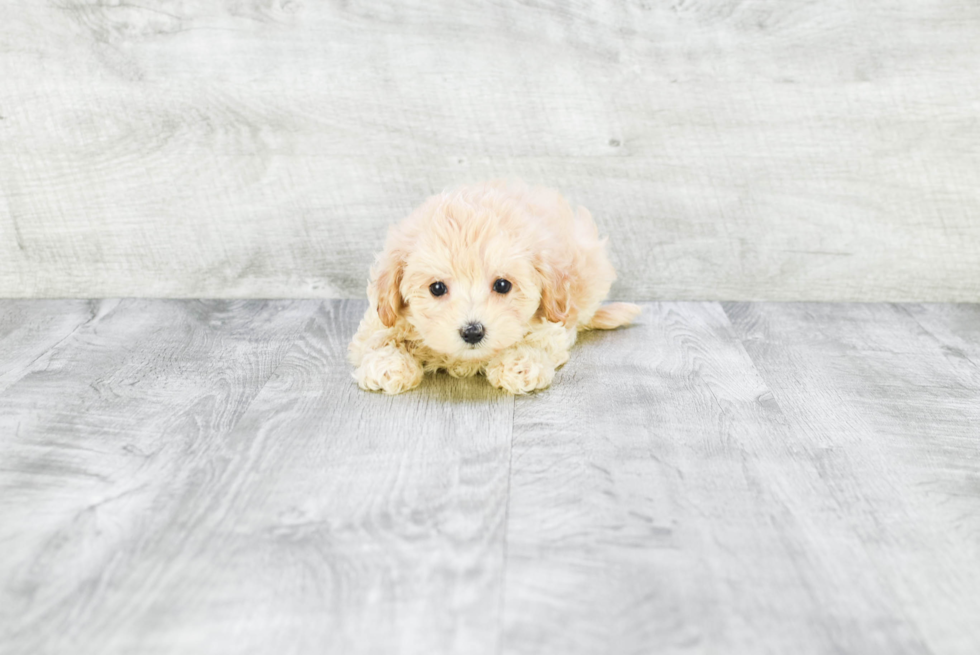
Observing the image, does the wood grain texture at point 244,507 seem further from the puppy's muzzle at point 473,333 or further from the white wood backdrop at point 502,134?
the white wood backdrop at point 502,134

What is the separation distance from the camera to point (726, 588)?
1092 mm

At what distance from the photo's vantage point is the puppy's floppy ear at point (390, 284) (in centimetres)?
162

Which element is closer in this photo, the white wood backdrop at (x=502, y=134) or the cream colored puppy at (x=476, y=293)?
the cream colored puppy at (x=476, y=293)

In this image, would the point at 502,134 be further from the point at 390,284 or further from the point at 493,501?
the point at 493,501

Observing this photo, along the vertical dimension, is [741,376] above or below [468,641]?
below

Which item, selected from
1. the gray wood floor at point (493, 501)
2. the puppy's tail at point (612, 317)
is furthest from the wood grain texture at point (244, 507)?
the puppy's tail at point (612, 317)

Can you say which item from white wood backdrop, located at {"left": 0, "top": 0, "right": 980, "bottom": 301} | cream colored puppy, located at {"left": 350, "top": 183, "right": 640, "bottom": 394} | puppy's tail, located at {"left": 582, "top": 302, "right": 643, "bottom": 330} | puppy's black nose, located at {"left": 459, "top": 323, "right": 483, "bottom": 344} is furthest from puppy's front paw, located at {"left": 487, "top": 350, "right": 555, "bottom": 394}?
white wood backdrop, located at {"left": 0, "top": 0, "right": 980, "bottom": 301}

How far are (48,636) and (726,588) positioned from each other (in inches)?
33.5

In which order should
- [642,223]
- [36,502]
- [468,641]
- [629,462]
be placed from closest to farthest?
[468,641]
[36,502]
[629,462]
[642,223]

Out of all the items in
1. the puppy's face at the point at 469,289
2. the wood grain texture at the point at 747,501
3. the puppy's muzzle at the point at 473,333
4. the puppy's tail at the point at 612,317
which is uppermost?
the puppy's face at the point at 469,289

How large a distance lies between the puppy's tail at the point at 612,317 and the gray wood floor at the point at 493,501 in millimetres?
99

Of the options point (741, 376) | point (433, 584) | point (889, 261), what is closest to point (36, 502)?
point (433, 584)

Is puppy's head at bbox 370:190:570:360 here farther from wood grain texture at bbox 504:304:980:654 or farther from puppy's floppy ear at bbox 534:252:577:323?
wood grain texture at bbox 504:304:980:654

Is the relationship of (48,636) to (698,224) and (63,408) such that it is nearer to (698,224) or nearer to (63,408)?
(63,408)
